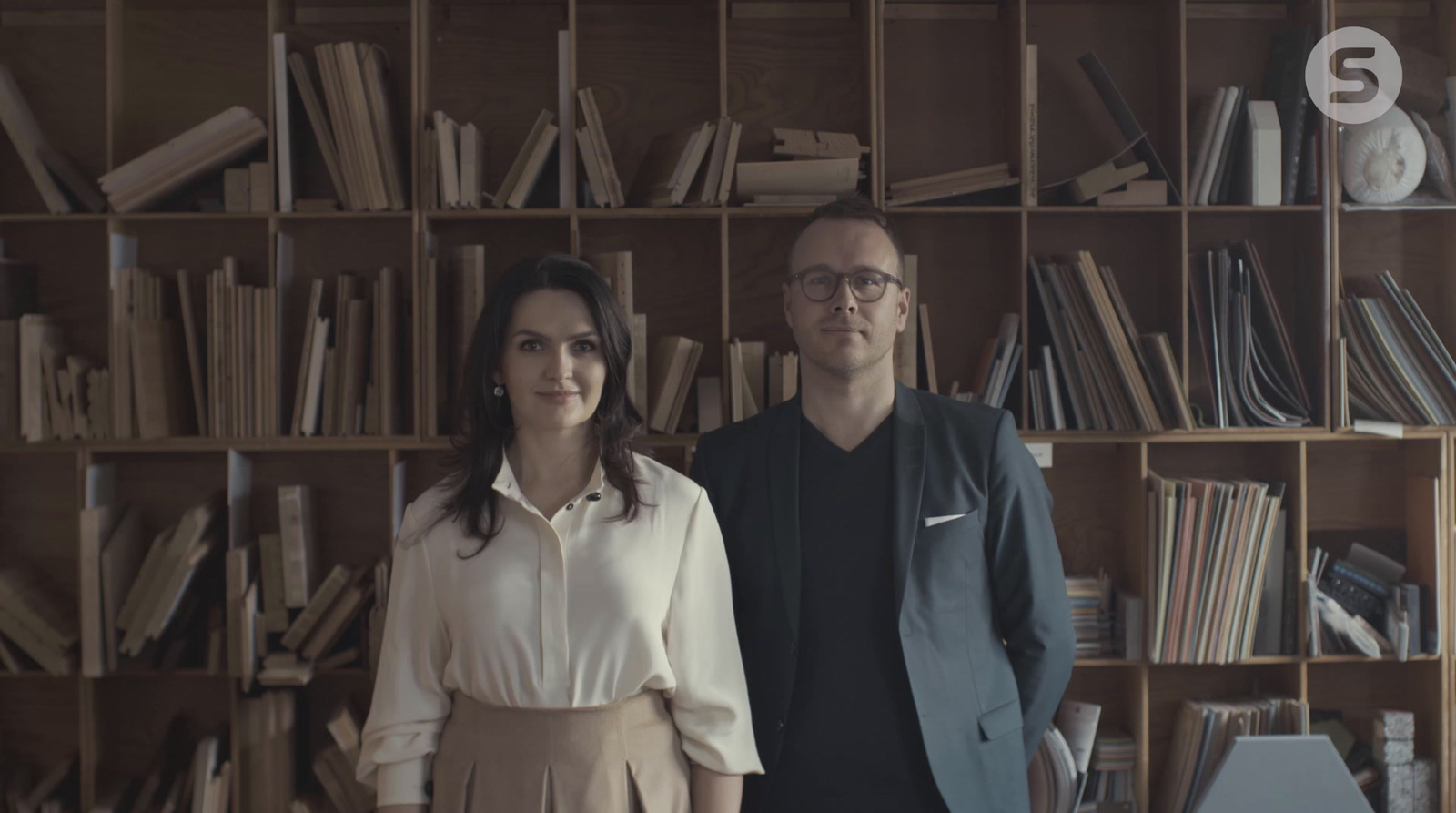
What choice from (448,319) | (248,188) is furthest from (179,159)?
(448,319)

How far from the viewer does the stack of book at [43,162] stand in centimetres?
269

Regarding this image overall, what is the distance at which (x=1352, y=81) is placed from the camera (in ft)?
9.29

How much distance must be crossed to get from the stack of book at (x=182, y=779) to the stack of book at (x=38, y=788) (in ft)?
0.29

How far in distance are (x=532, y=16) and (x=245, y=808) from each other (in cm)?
234

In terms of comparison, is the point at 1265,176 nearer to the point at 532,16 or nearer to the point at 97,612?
the point at 532,16

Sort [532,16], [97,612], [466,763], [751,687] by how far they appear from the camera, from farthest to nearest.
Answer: [532,16]
[97,612]
[751,687]
[466,763]

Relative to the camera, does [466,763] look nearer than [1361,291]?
Yes

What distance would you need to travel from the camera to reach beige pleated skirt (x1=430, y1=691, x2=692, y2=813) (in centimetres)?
156

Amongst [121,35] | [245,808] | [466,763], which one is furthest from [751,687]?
[121,35]

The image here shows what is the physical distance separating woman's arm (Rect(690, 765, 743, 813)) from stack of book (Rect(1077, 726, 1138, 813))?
1640mm

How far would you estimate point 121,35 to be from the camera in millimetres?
2859

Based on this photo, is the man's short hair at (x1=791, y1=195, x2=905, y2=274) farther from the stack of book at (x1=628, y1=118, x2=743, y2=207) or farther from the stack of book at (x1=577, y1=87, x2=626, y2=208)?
the stack of book at (x1=577, y1=87, x2=626, y2=208)

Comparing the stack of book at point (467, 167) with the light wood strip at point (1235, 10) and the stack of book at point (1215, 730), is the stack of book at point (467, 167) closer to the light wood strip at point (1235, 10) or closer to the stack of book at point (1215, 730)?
the light wood strip at point (1235, 10)

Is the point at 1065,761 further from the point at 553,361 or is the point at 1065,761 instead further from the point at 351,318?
the point at 351,318
